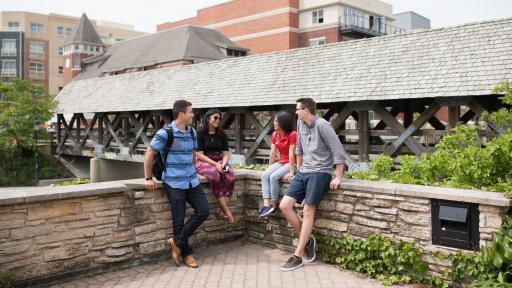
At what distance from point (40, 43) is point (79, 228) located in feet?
213

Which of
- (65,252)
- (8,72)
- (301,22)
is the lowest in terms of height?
(65,252)

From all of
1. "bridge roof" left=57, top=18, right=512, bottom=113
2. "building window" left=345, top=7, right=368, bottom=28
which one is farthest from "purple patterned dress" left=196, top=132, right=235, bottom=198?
"building window" left=345, top=7, right=368, bottom=28

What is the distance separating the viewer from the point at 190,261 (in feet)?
15.9

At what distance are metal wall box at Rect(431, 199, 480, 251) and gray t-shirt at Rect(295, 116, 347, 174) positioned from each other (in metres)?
1.01

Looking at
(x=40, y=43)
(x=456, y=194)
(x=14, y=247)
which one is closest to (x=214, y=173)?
(x=14, y=247)

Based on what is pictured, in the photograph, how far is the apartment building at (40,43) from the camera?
61.2m

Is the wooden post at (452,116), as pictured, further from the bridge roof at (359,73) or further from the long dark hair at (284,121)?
the long dark hair at (284,121)

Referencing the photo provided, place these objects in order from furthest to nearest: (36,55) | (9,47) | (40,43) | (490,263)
→ (40,43), (36,55), (9,47), (490,263)

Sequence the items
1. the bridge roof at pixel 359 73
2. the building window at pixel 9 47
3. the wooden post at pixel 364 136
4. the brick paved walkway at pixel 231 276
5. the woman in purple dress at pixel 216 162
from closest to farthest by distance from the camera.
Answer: the brick paved walkway at pixel 231 276
the woman in purple dress at pixel 216 162
the bridge roof at pixel 359 73
the wooden post at pixel 364 136
the building window at pixel 9 47

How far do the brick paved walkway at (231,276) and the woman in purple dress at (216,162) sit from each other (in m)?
0.65

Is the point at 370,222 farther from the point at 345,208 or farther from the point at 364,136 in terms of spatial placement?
the point at 364,136

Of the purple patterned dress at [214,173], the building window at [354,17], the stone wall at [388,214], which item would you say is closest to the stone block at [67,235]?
the purple patterned dress at [214,173]

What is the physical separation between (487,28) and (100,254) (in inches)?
411

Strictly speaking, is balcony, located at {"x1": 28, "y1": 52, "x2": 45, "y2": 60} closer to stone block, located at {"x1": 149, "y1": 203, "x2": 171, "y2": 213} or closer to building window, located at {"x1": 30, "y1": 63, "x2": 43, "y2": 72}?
building window, located at {"x1": 30, "y1": 63, "x2": 43, "y2": 72}
